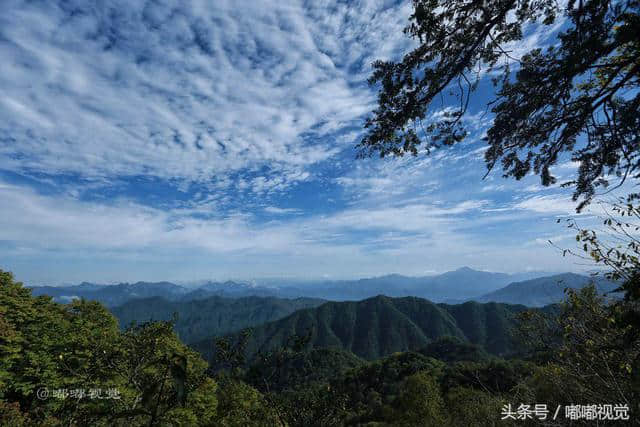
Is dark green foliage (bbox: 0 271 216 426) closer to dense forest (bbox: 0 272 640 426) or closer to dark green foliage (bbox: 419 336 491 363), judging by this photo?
dense forest (bbox: 0 272 640 426)

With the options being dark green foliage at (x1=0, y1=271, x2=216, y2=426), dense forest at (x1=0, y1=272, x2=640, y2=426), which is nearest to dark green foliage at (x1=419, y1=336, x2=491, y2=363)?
dense forest at (x1=0, y1=272, x2=640, y2=426)

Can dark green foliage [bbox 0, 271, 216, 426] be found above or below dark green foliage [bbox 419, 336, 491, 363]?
above

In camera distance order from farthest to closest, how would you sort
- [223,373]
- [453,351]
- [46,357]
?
[453,351], [46,357], [223,373]

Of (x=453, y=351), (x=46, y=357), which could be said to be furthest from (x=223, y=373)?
(x=453, y=351)

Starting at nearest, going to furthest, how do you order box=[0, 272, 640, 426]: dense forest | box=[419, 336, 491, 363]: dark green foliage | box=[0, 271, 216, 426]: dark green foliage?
box=[0, 272, 640, 426]: dense forest < box=[0, 271, 216, 426]: dark green foliage < box=[419, 336, 491, 363]: dark green foliage

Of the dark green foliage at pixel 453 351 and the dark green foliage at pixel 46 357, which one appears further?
the dark green foliage at pixel 453 351

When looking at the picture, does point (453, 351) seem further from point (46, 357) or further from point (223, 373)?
point (223, 373)

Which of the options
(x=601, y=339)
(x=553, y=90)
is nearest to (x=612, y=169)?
(x=553, y=90)

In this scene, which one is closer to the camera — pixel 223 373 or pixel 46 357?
pixel 223 373

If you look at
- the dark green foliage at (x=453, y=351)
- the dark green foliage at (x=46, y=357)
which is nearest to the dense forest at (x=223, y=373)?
the dark green foliage at (x=46, y=357)

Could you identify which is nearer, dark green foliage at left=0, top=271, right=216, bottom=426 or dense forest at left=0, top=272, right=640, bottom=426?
dense forest at left=0, top=272, right=640, bottom=426

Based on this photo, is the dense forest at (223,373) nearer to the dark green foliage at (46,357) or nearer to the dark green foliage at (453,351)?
the dark green foliage at (46,357)

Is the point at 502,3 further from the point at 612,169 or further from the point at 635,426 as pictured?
the point at 635,426

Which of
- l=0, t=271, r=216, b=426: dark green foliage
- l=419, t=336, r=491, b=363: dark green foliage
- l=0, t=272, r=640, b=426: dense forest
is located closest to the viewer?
l=0, t=272, r=640, b=426: dense forest
